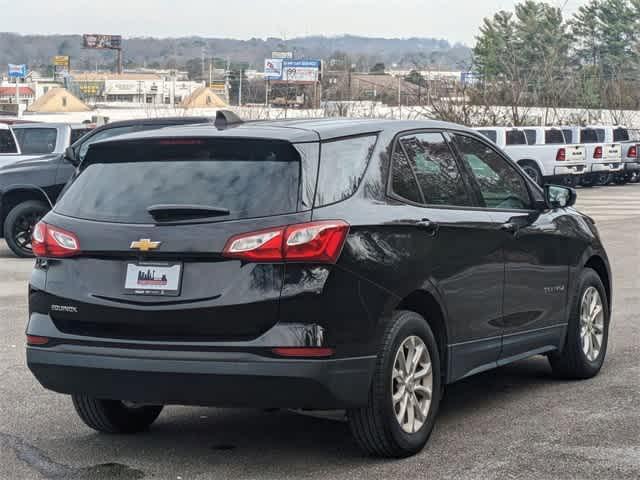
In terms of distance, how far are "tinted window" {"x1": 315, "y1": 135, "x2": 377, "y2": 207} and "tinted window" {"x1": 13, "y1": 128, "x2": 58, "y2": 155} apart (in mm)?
16232

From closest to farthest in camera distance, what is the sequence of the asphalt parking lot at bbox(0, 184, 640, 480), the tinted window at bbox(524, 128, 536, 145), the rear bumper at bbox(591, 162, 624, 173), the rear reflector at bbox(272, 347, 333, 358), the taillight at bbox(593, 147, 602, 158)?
the rear reflector at bbox(272, 347, 333, 358) → the asphalt parking lot at bbox(0, 184, 640, 480) → the tinted window at bbox(524, 128, 536, 145) → the taillight at bbox(593, 147, 602, 158) → the rear bumper at bbox(591, 162, 624, 173)

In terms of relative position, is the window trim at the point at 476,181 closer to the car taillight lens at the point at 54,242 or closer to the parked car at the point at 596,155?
the car taillight lens at the point at 54,242

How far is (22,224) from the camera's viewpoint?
1777 centimetres

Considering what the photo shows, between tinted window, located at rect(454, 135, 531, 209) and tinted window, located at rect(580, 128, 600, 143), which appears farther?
tinted window, located at rect(580, 128, 600, 143)

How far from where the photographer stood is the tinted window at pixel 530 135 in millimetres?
39562

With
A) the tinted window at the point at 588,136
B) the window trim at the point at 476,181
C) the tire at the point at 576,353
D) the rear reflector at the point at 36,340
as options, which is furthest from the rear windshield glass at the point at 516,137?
the rear reflector at the point at 36,340

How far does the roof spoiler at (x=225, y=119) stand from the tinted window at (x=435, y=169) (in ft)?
2.83

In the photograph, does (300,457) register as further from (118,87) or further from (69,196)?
(118,87)

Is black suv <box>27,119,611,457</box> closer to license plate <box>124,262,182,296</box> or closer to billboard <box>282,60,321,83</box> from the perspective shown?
license plate <box>124,262,182,296</box>

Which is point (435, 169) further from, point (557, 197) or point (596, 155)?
point (596, 155)

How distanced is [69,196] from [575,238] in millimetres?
3426

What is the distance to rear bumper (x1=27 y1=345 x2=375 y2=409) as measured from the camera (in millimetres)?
5617

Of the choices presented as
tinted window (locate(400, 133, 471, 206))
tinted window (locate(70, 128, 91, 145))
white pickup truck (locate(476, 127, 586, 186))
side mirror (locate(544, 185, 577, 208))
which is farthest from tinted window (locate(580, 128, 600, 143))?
tinted window (locate(400, 133, 471, 206))

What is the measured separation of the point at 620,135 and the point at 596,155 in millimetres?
4509
